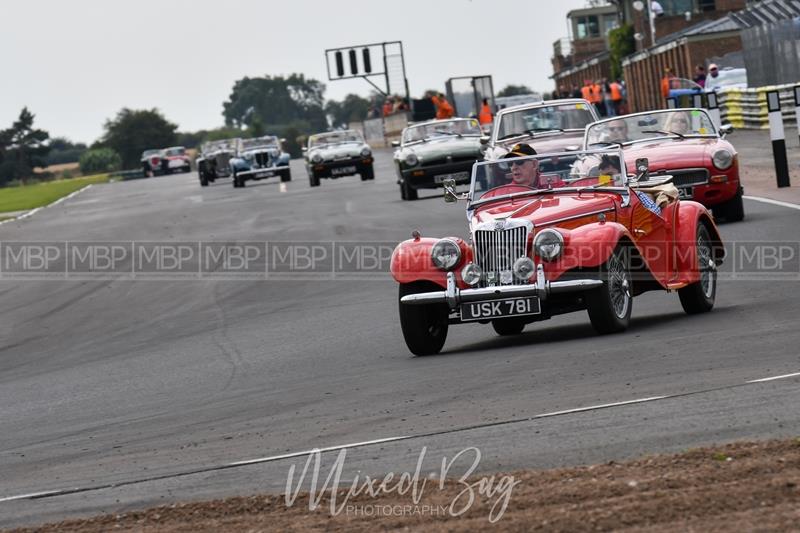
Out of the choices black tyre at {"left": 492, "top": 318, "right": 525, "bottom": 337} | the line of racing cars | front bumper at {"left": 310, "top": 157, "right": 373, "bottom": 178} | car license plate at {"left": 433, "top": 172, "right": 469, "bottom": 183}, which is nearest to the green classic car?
car license plate at {"left": 433, "top": 172, "right": 469, "bottom": 183}

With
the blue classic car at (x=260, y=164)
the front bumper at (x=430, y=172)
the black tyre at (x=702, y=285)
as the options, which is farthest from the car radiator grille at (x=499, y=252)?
the blue classic car at (x=260, y=164)

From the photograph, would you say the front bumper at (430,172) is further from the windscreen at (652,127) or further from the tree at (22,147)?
the tree at (22,147)

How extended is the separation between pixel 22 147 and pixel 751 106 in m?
116

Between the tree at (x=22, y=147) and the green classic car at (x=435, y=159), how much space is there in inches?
4657

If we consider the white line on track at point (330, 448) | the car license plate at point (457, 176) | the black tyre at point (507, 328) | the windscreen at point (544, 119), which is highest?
the windscreen at point (544, 119)

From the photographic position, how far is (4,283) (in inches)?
869

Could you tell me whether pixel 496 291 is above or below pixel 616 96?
below

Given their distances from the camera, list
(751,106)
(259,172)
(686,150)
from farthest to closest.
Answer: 1. (259,172)
2. (751,106)
3. (686,150)

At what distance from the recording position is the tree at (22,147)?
470 ft

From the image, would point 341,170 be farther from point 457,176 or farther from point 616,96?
point 616,96

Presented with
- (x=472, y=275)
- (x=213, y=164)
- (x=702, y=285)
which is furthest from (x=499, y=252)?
(x=213, y=164)

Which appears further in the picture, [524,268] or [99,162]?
[99,162]

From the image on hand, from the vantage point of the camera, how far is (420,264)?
1098 centimetres

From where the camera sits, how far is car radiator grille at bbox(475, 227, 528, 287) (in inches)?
424
